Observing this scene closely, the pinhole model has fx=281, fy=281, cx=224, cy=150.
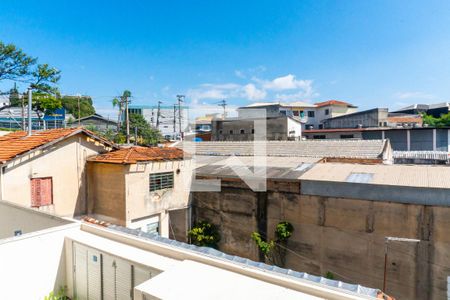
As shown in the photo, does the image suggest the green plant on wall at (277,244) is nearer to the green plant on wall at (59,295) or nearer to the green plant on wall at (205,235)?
the green plant on wall at (205,235)

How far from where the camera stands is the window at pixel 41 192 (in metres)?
10.1

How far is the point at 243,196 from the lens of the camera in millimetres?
12125

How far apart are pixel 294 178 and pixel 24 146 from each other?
33.5 feet

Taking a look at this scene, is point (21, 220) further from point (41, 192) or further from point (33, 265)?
point (41, 192)

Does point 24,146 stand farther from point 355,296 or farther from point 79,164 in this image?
point 355,296

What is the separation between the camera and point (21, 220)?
6.11 m

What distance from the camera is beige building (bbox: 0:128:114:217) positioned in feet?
31.6

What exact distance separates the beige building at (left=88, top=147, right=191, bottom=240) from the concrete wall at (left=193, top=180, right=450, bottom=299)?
2598mm

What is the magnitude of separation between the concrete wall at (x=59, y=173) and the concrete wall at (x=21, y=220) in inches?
138

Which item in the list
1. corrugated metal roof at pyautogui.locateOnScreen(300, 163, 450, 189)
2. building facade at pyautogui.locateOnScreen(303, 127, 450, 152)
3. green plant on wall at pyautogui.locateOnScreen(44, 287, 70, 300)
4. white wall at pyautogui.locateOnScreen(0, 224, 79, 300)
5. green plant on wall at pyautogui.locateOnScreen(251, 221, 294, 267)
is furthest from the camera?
building facade at pyautogui.locateOnScreen(303, 127, 450, 152)

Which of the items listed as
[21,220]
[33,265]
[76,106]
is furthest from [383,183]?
[76,106]

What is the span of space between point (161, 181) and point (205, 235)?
3132mm

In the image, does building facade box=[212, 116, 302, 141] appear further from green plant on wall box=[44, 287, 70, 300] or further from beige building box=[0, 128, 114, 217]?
green plant on wall box=[44, 287, 70, 300]

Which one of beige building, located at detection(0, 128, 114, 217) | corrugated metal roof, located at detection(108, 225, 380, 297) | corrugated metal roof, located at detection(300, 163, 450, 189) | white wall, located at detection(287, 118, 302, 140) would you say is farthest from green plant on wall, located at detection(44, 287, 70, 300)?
white wall, located at detection(287, 118, 302, 140)
